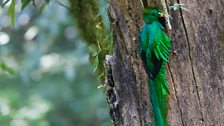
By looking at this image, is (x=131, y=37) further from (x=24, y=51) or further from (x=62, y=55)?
(x=24, y=51)

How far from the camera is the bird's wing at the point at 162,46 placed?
78.7 inches

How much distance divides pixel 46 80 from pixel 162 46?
18.6ft

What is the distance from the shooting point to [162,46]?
2.02 meters

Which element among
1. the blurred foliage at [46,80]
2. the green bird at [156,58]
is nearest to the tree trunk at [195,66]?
the green bird at [156,58]

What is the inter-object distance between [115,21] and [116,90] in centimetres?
23

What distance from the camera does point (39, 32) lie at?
586 cm

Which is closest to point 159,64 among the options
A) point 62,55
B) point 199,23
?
point 199,23

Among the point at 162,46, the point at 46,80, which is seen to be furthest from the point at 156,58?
the point at 46,80

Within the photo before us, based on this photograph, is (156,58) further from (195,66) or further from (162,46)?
(195,66)

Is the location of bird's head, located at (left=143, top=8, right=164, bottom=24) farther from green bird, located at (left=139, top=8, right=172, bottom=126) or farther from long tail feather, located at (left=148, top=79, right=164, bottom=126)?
long tail feather, located at (left=148, top=79, right=164, bottom=126)

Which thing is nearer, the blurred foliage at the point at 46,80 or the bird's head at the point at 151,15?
the bird's head at the point at 151,15

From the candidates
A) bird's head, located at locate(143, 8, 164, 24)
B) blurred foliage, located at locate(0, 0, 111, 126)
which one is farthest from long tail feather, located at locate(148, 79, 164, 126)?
blurred foliage, located at locate(0, 0, 111, 126)

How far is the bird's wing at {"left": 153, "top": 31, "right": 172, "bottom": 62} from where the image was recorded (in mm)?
2000

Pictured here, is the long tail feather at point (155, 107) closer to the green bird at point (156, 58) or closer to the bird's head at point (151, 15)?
the green bird at point (156, 58)
